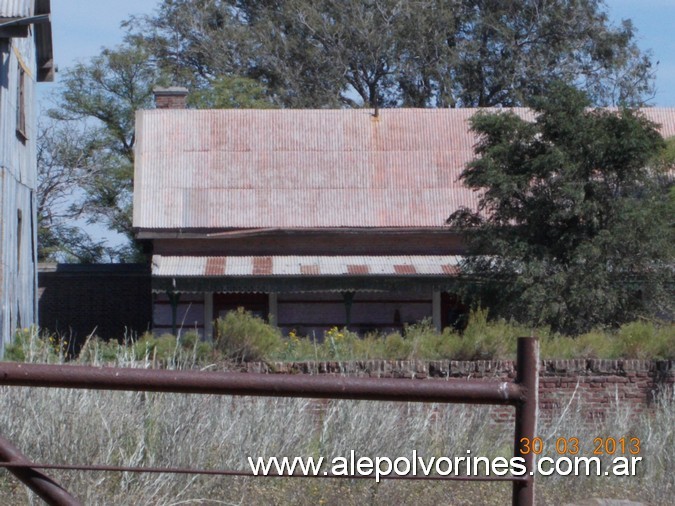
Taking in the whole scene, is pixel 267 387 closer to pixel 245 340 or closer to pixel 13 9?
pixel 245 340

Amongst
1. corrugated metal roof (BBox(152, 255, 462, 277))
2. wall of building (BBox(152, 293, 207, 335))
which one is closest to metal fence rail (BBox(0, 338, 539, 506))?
corrugated metal roof (BBox(152, 255, 462, 277))

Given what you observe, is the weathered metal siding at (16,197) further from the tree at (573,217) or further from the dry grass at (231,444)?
the dry grass at (231,444)

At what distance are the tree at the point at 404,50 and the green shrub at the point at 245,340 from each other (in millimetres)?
21627

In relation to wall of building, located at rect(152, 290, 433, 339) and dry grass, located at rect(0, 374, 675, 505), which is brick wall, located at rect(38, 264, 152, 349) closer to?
wall of building, located at rect(152, 290, 433, 339)

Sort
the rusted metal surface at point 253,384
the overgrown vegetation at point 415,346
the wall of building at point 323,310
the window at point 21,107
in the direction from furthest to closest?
the wall of building at point 323,310
the window at point 21,107
the overgrown vegetation at point 415,346
the rusted metal surface at point 253,384

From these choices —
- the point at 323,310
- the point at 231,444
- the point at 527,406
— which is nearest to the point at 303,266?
the point at 323,310

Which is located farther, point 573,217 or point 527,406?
point 573,217

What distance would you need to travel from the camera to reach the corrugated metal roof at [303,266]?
65.2 feet

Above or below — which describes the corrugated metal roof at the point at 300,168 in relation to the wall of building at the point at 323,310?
above

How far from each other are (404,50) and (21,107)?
61.9 ft

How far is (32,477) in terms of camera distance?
3.22 metres

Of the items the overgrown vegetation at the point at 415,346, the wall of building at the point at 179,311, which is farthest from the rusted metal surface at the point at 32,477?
the wall of building at the point at 179,311

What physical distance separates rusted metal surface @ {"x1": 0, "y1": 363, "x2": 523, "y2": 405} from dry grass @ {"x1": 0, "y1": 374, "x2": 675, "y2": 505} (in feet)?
7.40

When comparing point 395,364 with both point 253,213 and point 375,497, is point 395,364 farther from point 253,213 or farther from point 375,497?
point 253,213
